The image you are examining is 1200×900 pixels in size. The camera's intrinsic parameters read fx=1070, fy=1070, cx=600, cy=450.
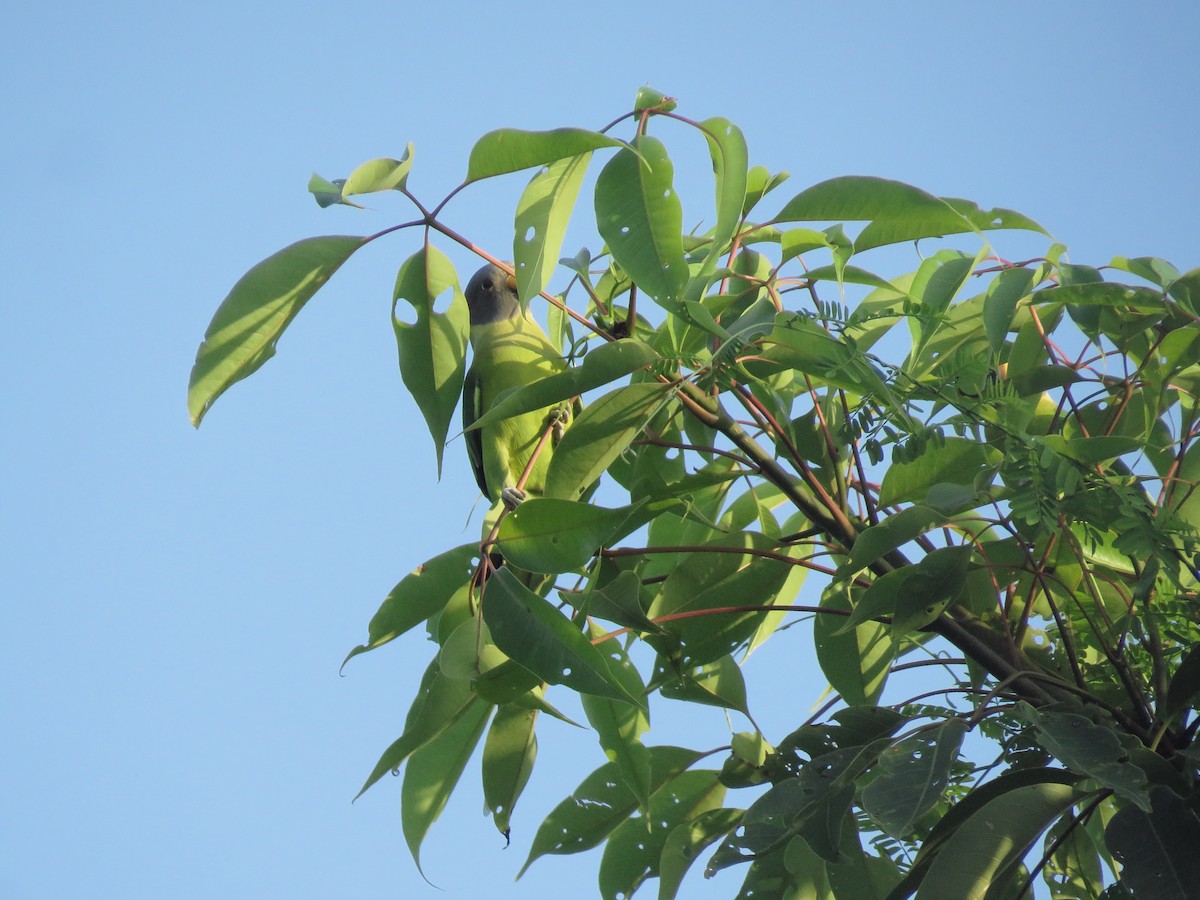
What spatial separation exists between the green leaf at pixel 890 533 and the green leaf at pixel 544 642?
0.20m

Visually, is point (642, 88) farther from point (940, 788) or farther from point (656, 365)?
point (940, 788)

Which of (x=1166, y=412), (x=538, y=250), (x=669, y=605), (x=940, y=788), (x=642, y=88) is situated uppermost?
(x=642, y=88)

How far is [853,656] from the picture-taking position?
101 centimetres

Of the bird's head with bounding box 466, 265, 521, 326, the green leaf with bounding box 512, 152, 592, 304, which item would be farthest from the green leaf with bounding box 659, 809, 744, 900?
the bird's head with bounding box 466, 265, 521, 326

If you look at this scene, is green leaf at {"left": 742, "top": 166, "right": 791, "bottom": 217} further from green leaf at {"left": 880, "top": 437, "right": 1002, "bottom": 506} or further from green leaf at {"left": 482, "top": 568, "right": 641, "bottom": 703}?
green leaf at {"left": 482, "top": 568, "right": 641, "bottom": 703}

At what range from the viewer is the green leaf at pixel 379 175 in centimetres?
77

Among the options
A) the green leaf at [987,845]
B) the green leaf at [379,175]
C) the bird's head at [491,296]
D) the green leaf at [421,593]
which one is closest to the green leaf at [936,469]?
the green leaf at [987,845]

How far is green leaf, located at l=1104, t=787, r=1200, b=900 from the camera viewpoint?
0.73 metres

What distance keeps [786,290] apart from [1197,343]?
0.36 meters

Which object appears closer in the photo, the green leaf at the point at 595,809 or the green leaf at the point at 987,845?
the green leaf at the point at 987,845

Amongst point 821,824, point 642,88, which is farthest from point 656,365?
point 821,824

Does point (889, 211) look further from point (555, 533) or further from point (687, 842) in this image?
point (687, 842)

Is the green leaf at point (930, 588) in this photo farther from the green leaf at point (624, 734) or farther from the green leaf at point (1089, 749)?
the green leaf at point (624, 734)

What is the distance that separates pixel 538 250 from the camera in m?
0.84
